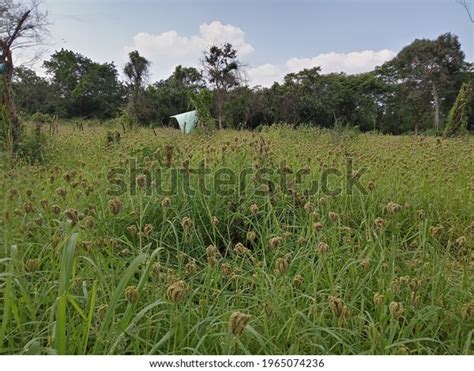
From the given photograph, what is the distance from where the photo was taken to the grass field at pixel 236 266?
1.02 m

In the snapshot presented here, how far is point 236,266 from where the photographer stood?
59.2 inches

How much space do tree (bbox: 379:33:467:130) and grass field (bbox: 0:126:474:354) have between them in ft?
18.3

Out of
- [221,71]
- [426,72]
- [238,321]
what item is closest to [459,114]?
[426,72]

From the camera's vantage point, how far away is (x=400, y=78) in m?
9.95

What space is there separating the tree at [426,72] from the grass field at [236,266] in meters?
5.58

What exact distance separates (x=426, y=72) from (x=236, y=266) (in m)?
8.88

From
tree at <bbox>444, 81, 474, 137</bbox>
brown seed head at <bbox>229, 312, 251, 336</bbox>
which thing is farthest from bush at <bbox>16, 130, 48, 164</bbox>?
tree at <bbox>444, 81, 474, 137</bbox>

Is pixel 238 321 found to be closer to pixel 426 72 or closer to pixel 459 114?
pixel 459 114

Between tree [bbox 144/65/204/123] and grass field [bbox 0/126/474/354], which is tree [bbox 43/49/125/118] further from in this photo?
grass field [bbox 0/126/474/354]

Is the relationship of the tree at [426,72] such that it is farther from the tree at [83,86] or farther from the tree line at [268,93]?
the tree at [83,86]

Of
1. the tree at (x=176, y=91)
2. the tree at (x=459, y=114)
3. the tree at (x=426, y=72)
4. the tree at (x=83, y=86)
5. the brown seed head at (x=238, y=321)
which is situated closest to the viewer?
the brown seed head at (x=238, y=321)

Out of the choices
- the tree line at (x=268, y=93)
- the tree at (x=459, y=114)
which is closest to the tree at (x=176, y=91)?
the tree line at (x=268, y=93)

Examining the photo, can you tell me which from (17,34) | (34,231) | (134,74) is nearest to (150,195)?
(34,231)
